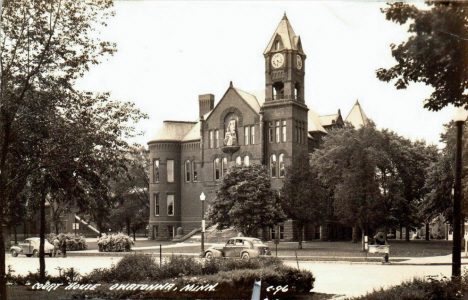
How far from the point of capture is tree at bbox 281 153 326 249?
28266mm

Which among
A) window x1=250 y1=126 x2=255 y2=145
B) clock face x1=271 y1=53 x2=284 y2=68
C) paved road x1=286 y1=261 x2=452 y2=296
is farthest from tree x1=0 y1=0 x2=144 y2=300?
window x1=250 y1=126 x2=255 y2=145

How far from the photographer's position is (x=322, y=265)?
16500 mm

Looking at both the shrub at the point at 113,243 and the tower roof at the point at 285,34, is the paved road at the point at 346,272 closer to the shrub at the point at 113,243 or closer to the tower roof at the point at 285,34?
the shrub at the point at 113,243

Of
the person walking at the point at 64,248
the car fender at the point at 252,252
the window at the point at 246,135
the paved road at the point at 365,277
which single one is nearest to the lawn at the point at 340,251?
the car fender at the point at 252,252

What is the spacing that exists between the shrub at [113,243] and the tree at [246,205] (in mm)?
3470

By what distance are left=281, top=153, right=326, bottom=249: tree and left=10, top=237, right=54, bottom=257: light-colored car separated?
1741cm

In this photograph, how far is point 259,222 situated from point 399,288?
895 cm

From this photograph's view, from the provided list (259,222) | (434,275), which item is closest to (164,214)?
(259,222)

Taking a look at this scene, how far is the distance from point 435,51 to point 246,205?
400 inches

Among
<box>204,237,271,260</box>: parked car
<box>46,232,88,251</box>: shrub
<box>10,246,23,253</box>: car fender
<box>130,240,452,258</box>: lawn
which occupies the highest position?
<box>10,246,23,253</box>: car fender

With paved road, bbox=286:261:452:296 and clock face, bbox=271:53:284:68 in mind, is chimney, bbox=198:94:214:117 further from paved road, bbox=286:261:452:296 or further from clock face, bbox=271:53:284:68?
paved road, bbox=286:261:452:296

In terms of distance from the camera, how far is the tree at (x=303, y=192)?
28.3m

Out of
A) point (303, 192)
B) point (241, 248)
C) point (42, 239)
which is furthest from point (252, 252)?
point (303, 192)

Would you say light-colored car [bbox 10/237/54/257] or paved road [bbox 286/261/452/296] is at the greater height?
light-colored car [bbox 10/237/54/257]
